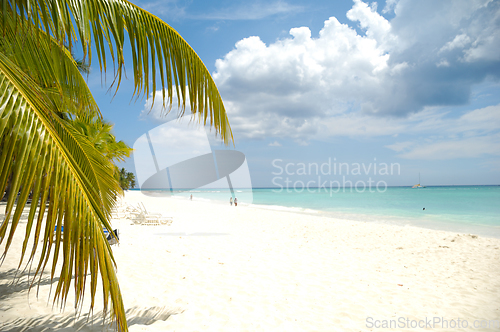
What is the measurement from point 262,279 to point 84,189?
13.7ft

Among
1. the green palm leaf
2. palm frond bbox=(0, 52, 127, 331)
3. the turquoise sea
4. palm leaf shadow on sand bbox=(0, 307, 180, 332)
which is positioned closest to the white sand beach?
palm leaf shadow on sand bbox=(0, 307, 180, 332)

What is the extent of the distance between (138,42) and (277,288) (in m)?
4.18

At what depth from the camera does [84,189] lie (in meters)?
1.56

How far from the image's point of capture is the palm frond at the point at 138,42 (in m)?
1.69

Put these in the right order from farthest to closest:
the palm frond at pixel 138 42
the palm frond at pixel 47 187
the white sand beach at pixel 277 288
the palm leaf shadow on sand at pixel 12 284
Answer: the palm leaf shadow on sand at pixel 12 284 < the white sand beach at pixel 277 288 < the palm frond at pixel 138 42 < the palm frond at pixel 47 187

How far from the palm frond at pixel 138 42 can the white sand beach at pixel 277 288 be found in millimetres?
2648

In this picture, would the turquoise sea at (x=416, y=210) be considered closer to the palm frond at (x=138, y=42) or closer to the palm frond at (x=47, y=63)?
the palm frond at (x=138, y=42)

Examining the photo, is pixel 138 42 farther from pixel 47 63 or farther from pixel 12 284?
pixel 12 284

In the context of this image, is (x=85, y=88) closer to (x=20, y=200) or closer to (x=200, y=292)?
(x=20, y=200)

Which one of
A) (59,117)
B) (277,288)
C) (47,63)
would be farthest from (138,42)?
(277,288)

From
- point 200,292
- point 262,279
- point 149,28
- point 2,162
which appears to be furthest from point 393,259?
point 2,162

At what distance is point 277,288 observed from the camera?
15.2 ft

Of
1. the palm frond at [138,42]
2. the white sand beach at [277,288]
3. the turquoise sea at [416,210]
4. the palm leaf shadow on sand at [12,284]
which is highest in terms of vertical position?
the palm frond at [138,42]

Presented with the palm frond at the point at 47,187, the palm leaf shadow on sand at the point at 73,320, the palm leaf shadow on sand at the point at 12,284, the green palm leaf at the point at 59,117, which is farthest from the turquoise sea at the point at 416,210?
the palm leaf shadow on sand at the point at 12,284
